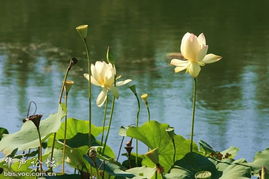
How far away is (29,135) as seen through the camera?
119 centimetres

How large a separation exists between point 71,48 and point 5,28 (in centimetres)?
78

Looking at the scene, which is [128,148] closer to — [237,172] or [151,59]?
[237,172]

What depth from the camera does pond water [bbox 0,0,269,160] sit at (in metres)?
2.69

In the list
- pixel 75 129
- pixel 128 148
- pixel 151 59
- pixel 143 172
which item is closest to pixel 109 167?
pixel 143 172

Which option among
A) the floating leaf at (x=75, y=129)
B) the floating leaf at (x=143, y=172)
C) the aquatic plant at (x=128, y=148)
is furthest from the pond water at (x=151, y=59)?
the floating leaf at (x=143, y=172)

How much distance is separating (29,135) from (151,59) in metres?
2.68

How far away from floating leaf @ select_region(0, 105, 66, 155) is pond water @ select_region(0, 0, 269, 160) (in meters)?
1.16

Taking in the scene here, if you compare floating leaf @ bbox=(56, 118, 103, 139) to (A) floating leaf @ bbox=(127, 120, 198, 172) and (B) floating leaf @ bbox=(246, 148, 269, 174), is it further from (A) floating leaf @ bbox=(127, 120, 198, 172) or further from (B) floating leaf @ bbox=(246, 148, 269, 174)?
(B) floating leaf @ bbox=(246, 148, 269, 174)

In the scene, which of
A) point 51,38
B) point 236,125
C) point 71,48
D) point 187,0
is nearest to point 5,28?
point 51,38

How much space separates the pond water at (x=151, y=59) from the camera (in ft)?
8.84

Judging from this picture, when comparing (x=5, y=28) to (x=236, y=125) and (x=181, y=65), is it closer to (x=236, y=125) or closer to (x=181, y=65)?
(x=236, y=125)

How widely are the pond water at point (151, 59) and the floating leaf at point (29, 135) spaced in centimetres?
116

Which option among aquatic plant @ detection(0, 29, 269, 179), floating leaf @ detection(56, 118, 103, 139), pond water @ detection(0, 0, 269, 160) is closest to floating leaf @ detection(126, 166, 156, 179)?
aquatic plant @ detection(0, 29, 269, 179)

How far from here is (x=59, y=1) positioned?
6172 millimetres
